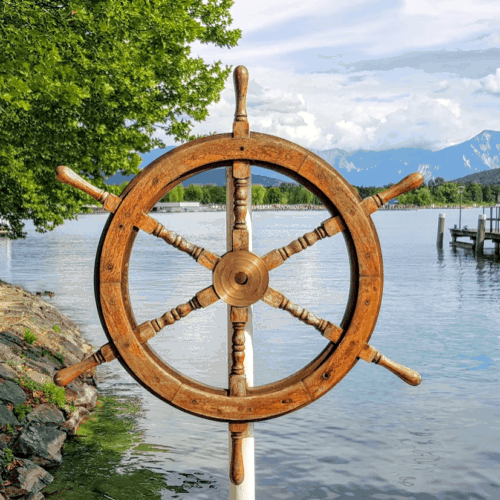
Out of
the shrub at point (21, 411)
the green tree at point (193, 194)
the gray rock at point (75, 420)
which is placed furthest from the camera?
the green tree at point (193, 194)

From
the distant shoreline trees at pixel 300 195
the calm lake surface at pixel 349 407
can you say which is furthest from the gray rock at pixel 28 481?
the distant shoreline trees at pixel 300 195

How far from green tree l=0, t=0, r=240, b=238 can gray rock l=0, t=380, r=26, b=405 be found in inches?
120

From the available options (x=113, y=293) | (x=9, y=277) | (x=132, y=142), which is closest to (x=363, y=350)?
(x=113, y=293)

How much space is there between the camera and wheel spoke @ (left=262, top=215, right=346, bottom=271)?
3.63 meters

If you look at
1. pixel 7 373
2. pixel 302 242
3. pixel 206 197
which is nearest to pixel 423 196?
pixel 206 197

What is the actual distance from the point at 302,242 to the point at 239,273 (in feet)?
1.09

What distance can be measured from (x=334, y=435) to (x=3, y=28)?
6.66m

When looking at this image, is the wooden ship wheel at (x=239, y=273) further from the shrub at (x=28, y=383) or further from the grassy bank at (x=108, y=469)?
the shrub at (x=28, y=383)

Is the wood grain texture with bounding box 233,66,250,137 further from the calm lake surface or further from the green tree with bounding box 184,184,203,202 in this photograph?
the green tree with bounding box 184,184,203,202

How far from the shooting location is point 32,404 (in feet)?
26.8

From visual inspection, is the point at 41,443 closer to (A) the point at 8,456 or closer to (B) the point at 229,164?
(A) the point at 8,456

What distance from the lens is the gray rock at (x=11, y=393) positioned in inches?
308

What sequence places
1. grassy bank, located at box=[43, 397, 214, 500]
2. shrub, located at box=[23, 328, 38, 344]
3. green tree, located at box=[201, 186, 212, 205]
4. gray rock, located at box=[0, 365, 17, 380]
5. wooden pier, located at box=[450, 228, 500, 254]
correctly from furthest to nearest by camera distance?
green tree, located at box=[201, 186, 212, 205], wooden pier, located at box=[450, 228, 500, 254], shrub, located at box=[23, 328, 38, 344], gray rock, located at box=[0, 365, 17, 380], grassy bank, located at box=[43, 397, 214, 500]

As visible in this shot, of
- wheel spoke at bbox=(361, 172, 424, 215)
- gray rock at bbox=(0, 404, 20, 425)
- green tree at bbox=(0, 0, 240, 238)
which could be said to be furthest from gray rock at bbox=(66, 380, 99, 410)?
wheel spoke at bbox=(361, 172, 424, 215)
